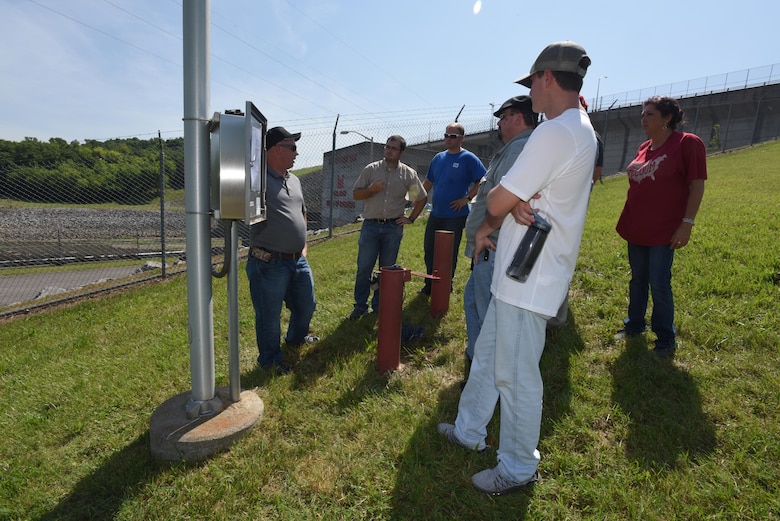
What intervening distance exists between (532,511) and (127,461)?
224 cm

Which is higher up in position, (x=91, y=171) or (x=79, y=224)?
(x=91, y=171)

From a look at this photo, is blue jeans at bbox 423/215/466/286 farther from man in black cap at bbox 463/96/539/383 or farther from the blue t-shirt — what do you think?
man in black cap at bbox 463/96/539/383

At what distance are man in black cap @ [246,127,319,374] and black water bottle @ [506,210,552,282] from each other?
2097 millimetres

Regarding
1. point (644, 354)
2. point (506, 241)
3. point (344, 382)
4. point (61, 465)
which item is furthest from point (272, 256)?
point (644, 354)

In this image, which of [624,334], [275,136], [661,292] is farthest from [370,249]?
[661,292]

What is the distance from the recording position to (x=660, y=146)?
11.2 feet

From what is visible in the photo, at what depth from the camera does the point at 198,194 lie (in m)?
2.49

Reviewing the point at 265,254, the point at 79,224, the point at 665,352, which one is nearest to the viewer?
the point at 665,352

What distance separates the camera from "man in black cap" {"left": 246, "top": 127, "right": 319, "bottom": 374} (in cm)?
344

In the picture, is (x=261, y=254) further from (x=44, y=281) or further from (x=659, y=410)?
(x=44, y=281)

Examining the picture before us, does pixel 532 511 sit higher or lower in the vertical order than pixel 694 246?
lower

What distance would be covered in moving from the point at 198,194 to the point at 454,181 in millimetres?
2876

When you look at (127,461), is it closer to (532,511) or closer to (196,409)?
(196,409)

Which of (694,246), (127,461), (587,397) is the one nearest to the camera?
(127,461)
